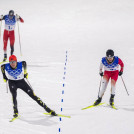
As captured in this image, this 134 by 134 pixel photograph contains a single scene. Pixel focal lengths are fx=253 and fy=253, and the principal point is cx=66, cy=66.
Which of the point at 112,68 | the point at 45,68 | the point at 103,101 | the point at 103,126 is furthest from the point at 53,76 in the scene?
the point at 103,126

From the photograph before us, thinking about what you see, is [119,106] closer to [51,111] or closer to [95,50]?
[51,111]

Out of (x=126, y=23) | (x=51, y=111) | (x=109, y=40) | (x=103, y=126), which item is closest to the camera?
(x=103, y=126)

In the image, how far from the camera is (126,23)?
2569 centimetres

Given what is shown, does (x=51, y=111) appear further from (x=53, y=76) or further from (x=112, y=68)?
(x=53, y=76)

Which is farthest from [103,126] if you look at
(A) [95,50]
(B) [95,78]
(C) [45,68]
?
(A) [95,50]

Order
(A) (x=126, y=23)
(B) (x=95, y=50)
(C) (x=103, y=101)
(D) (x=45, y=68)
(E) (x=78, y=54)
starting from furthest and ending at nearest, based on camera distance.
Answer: (A) (x=126, y=23)
(B) (x=95, y=50)
(E) (x=78, y=54)
(D) (x=45, y=68)
(C) (x=103, y=101)

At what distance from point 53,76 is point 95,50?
5733 millimetres

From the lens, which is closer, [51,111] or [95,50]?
[51,111]

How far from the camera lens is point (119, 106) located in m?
6.66

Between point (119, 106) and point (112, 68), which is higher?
point (112, 68)

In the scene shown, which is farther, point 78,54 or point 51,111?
point 78,54

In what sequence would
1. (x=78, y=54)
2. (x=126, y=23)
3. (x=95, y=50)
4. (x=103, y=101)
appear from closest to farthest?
(x=103, y=101) → (x=78, y=54) → (x=95, y=50) → (x=126, y=23)

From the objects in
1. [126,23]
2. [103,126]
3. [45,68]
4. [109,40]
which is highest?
[126,23]

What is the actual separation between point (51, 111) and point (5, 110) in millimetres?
1238
